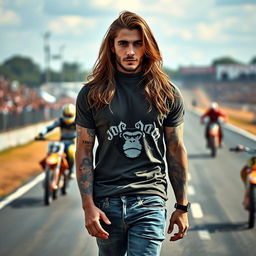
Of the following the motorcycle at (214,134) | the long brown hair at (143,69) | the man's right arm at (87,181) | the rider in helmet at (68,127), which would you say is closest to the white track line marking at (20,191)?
the rider in helmet at (68,127)

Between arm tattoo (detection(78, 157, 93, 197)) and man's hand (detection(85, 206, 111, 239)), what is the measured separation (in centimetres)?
12

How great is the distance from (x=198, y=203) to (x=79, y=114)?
7573 mm

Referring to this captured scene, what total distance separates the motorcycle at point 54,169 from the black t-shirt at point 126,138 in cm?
727

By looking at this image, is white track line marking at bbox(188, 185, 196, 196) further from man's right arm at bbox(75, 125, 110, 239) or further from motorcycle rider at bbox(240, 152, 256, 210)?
man's right arm at bbox(75, 125, 110, 239)

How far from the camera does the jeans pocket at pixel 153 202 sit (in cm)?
377

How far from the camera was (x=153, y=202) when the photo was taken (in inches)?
150

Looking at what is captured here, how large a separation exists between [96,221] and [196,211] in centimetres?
688

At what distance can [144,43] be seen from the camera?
3834 mm

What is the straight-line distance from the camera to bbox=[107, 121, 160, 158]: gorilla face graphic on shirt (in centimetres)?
379

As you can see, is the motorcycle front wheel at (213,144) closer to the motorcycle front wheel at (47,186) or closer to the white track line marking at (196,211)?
the white track line marking at (196,211)

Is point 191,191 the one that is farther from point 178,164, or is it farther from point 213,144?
point 178,164

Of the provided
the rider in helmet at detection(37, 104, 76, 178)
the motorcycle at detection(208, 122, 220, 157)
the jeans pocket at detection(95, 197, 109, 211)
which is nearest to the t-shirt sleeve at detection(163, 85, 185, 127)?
the jeans pocket at detection(95, 197, 109, 211)

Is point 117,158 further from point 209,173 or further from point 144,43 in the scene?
point 209,173

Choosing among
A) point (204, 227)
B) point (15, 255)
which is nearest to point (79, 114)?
point (15, 255)
